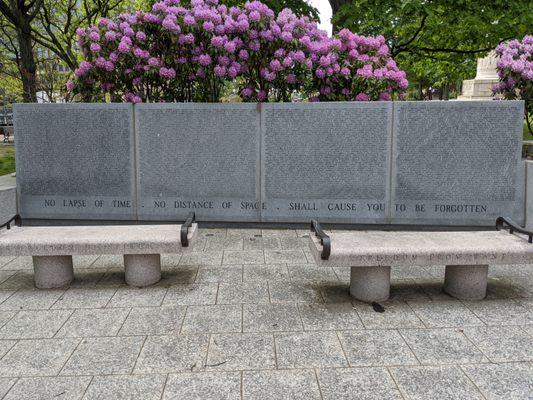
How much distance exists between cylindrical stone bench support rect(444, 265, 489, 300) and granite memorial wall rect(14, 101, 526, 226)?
2.53 meters

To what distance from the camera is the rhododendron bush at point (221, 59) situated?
757cm

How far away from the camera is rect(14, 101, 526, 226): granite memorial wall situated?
23.2 ft

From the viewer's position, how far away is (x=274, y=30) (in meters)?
7.62

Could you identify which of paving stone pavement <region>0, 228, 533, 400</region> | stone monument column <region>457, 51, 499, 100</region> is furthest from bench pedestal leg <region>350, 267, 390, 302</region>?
stone monument column <region>457, 51, 499, 100</region>

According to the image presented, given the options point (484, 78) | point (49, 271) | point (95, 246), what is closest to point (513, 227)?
point (95, 246)

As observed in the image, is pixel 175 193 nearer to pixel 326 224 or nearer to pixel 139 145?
pixel 139 145

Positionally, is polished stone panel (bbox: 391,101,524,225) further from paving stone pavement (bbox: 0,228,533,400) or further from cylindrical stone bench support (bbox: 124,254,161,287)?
cylindrical stone bench support (bbox: 124,254,161,287)

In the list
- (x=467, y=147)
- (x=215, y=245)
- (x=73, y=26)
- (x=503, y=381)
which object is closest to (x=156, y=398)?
(x=503, y=381)

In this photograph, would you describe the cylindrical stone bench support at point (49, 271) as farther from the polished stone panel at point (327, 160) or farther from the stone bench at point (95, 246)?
the polished stone panel at point (327, 160)

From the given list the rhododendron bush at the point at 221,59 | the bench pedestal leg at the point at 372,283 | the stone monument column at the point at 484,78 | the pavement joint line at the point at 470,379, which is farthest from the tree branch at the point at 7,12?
the stone monument column at the point at 484,78

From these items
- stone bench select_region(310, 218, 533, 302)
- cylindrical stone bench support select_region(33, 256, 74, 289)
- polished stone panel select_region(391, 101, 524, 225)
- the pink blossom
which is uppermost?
the pink blossom

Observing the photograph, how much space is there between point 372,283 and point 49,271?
3.30 m

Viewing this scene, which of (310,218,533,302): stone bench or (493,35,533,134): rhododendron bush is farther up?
(493,35,533,134): rhododendron bush

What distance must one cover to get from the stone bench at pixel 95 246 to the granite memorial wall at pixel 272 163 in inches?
85.6
